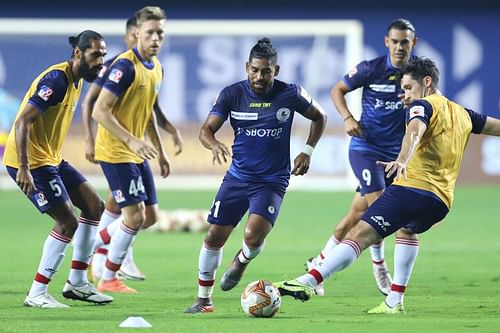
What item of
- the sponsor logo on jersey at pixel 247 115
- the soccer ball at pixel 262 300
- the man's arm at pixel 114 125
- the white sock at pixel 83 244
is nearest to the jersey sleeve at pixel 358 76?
the sponsor logo on jersey at pixel 247 115

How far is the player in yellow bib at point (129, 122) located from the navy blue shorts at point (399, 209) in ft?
8.19

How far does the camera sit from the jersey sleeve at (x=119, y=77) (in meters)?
10.9

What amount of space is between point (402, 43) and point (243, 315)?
349 centimetres

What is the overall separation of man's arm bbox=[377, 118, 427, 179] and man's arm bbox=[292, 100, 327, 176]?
4.17 ft

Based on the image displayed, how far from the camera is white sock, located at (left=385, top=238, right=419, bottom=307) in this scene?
9.78 m

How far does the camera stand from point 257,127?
33.3 feet

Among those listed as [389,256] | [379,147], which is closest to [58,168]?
[379,147]

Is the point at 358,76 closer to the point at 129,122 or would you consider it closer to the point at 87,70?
the point at 129,122

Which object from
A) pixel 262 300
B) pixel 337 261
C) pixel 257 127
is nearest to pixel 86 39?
pixel 257 127

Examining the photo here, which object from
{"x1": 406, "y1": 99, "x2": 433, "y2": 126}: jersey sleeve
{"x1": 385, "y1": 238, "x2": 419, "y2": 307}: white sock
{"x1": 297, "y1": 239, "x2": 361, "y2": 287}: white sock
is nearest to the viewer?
{"x1": 406, "y1": 99, "x2": 433, "y2": 126}: jersey sleeve

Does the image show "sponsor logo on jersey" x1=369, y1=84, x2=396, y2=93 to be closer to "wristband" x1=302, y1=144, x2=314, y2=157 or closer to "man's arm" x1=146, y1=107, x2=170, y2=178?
"wristband" x1=302, y1=144, x2=314, y2=157

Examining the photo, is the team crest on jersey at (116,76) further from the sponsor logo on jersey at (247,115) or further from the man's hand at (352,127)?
the man's hand at (352,127)

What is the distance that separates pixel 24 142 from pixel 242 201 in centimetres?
181

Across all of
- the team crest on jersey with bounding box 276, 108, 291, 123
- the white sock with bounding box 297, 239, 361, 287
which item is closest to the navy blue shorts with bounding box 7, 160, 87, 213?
the team crest on jersey with bounding box 276, 108, 291, 123
